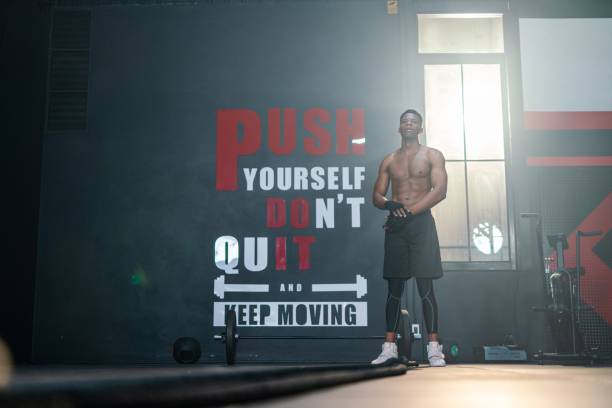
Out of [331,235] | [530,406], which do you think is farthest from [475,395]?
[331,235]

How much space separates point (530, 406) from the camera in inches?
63.2

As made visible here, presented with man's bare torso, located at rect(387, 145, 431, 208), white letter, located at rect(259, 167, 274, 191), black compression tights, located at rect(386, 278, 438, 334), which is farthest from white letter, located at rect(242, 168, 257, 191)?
black compression tights, located at rect(386, 278, 438, 334)

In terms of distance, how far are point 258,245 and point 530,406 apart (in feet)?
12.8

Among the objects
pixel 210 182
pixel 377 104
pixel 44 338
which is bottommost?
pixel 44 338

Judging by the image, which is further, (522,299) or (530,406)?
(522,299)

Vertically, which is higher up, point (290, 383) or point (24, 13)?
point (24, 13)

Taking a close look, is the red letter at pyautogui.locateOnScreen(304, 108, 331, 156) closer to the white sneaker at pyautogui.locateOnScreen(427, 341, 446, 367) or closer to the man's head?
the man's head

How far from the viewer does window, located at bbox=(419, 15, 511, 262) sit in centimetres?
548

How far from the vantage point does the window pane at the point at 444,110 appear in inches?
219

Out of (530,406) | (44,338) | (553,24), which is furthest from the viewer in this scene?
(553,24)

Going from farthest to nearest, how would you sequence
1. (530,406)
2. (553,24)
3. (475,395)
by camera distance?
(553,24) → (475,395) → (530,406)

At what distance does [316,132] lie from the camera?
5562 mm

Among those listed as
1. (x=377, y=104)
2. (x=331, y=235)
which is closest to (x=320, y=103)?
(x=377, y=104)

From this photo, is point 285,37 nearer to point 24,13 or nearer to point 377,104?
point 377,104
